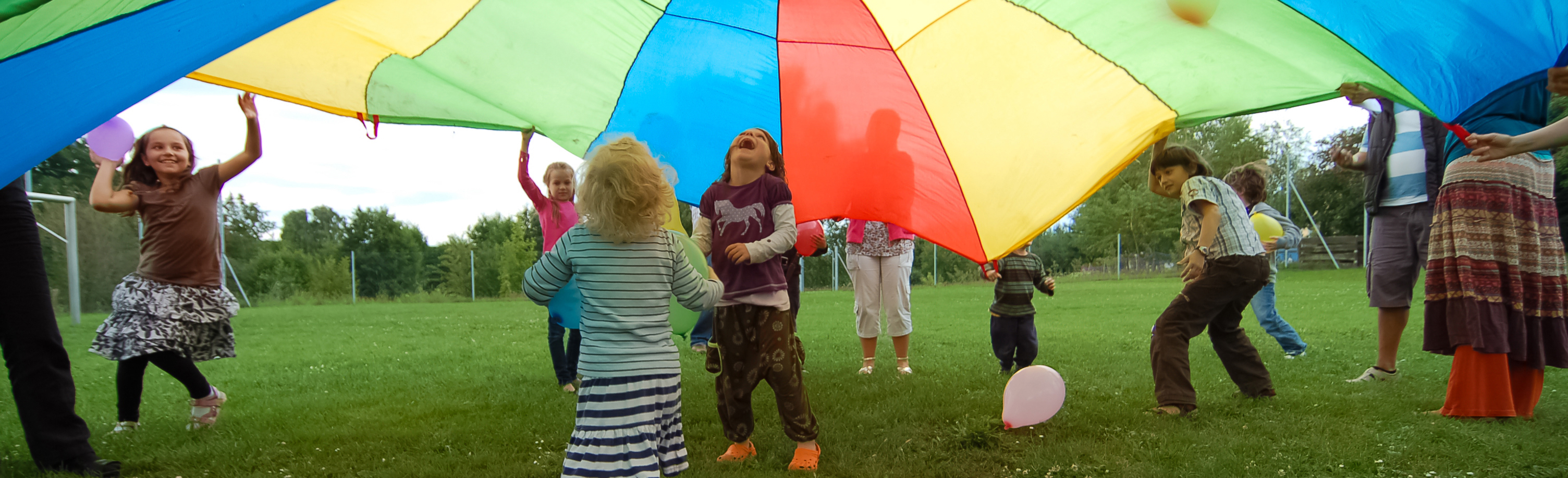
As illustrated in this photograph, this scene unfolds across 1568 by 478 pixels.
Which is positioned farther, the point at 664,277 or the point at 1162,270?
the point at 1162,270

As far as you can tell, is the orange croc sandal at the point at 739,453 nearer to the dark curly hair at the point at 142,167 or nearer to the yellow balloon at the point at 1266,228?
the dark curly hair at the point at 142,167

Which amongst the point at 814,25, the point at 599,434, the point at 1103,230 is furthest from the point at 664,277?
the point at 1103,230

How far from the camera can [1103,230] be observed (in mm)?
37969

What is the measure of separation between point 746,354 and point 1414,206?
380 centimetres

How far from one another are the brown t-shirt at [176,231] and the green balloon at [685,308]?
93.6 inches

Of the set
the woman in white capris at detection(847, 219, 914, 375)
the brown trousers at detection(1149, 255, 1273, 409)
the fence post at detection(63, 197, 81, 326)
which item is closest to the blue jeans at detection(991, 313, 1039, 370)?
the woman in white capris at detection(847, 219, 914, 375)

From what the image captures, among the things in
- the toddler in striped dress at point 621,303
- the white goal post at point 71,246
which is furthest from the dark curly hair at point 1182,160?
the white goal post at point 71,246

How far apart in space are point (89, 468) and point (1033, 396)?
3.71 metres

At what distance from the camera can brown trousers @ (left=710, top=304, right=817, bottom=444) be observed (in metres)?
3.21

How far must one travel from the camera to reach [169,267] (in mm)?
3654

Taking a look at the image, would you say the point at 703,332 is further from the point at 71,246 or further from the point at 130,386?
the point at 71,246

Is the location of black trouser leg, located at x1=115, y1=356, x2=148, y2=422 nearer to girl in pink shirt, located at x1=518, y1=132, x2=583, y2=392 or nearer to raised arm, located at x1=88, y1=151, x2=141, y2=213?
raised arm, located at x1=88, y1=151, x2=141, y2=213

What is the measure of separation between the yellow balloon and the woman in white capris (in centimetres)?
221

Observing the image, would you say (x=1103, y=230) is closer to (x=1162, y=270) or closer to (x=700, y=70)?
(x=1162, y=270)
